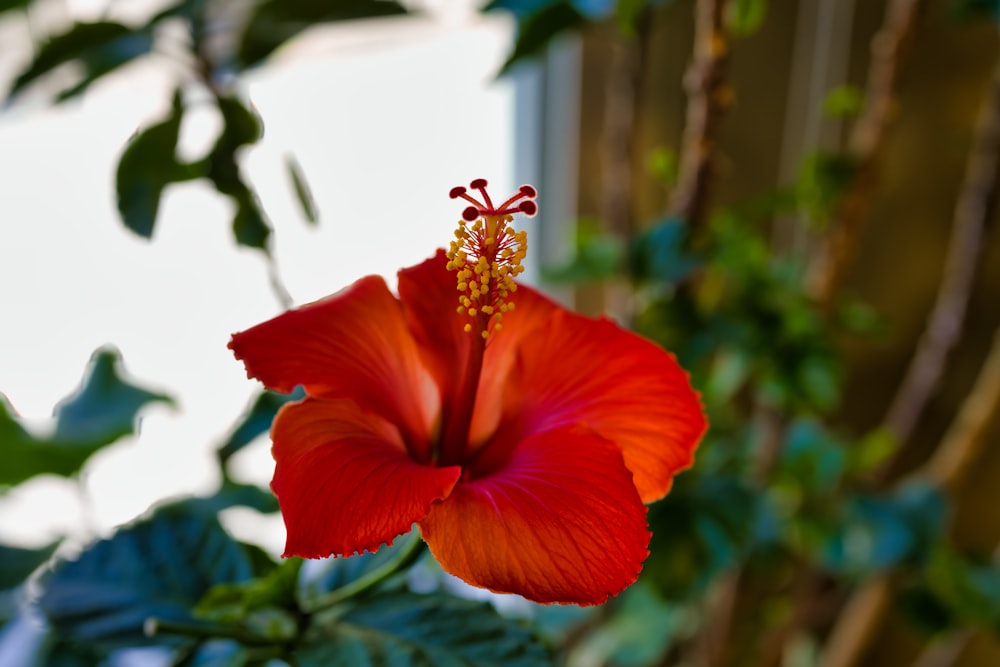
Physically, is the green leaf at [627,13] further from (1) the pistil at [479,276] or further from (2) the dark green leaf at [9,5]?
(2) the dark green leaf at [9,5]

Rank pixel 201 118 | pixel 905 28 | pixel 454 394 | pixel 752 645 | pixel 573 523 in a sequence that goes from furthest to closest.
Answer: pixel 752 645 → pixel 201 118 → pixel 905 28 → pixel 454 394 → pixel 573 523

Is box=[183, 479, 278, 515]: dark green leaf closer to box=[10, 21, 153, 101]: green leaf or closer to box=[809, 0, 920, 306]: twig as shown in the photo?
box=[10, 21, 153, 101]: green leaf

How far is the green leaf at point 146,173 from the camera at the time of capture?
21.5 inches

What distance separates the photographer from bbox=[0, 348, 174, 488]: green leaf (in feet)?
1.96

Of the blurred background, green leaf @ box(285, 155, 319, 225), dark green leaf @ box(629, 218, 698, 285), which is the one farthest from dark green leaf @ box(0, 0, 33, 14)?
dark green leaf @ box(629, 218, 698, 285)

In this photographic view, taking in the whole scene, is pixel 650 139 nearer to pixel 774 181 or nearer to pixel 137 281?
pixel 774 181

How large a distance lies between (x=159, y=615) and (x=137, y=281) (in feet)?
2.87

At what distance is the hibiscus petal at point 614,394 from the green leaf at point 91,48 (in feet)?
1.33

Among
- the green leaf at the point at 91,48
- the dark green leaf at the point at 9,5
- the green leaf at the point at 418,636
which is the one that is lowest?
the green leaf at the point at 418,636

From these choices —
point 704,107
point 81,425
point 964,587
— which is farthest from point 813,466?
point 81,425

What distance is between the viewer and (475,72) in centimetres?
132

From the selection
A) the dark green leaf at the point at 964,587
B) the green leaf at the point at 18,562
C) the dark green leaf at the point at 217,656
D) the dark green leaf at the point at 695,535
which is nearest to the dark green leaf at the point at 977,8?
the dark green leaf at the point at 695,535

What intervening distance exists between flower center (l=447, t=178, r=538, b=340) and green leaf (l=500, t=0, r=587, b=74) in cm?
30

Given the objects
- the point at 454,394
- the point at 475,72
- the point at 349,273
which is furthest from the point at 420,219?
the point at 454,394
